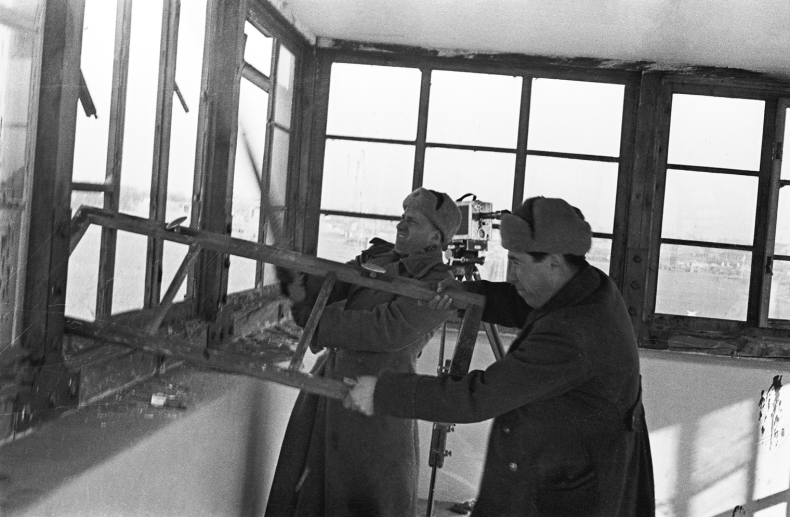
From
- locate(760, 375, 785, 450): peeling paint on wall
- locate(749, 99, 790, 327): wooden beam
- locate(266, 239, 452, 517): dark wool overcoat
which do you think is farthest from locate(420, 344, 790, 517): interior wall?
locate(749, 99, 790, 327): wooden beam

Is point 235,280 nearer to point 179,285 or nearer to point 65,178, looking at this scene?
point 179,285

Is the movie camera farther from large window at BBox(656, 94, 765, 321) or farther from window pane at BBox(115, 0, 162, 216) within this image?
window pane at BBox(115, 0, 162, 216)

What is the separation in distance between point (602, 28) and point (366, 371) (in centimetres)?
67

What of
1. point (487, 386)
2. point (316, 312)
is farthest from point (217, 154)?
point (487, 386)

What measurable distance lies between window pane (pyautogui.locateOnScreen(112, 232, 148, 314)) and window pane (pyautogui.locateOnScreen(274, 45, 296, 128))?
268 mm

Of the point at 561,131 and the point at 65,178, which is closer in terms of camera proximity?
the point at 65,178

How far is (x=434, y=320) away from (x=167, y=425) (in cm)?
42

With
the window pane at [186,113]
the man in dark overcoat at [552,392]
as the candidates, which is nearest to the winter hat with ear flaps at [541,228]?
the man in dark overcoat at [552,392]

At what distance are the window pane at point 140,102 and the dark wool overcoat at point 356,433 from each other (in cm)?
36

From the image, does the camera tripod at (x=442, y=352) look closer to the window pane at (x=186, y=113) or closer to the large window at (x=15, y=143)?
the window pane at (x=186, y=113)

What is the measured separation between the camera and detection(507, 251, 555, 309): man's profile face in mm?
979

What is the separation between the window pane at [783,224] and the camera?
125 cm

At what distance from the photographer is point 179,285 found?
0.92 m

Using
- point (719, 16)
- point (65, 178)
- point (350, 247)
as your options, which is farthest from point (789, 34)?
point (65, 178)
